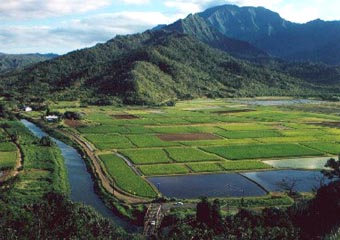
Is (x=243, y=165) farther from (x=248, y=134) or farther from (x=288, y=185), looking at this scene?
(x=248, y=134)

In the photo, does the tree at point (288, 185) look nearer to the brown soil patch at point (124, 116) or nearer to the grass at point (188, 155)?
the grass at point (188, 155)

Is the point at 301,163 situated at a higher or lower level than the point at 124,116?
higher

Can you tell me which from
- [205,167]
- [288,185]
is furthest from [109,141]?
[288,185]

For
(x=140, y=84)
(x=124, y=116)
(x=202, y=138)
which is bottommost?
(x=124, y=116)

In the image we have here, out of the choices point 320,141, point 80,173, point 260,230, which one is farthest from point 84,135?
point 260,230

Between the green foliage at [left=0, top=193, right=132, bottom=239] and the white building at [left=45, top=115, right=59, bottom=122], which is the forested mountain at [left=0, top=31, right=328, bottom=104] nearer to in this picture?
the white building at [left=45, top=115, right=59, bottom=122]
